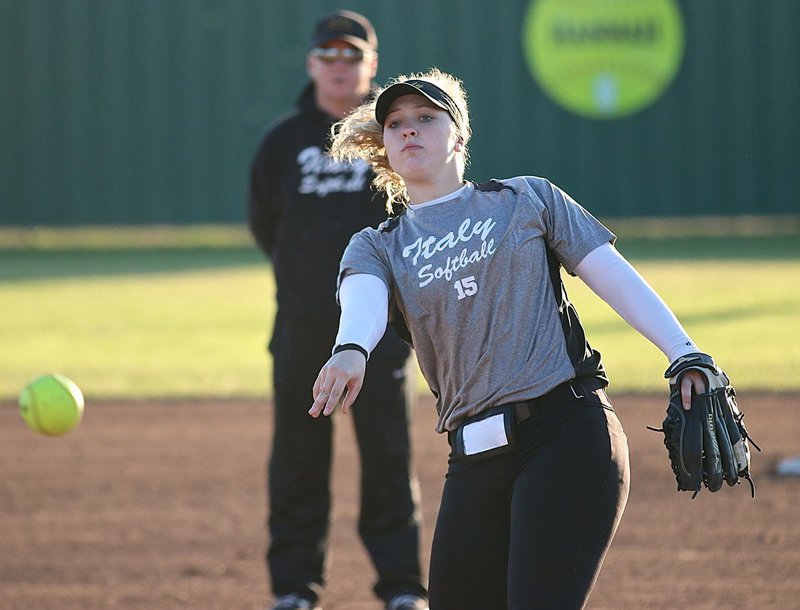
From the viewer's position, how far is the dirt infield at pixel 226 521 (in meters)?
5.48

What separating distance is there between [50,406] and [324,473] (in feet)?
4.07

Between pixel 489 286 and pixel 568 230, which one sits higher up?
pixel 568 230

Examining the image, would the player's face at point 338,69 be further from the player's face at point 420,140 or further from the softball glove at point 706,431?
the softball glove at point 706,431

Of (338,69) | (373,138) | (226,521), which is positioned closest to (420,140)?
(373,138)

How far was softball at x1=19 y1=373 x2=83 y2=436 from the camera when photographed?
559 centimetres

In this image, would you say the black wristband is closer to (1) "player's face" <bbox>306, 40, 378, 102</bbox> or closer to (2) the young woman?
(2) the young woman

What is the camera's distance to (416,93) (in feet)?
11.9

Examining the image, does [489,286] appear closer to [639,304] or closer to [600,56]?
[639,304]

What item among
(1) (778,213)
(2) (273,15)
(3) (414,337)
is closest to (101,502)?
(3) (414,337)

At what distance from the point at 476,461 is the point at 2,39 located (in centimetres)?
2006

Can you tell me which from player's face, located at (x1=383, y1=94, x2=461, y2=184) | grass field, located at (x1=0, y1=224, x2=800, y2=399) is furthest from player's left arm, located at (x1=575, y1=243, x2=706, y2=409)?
grass field, located at (x1=0, y1=224, x2=800, y2=399)

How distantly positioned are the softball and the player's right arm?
96.3 inches

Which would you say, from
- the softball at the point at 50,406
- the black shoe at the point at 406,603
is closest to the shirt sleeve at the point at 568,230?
the black shoe at the point at 406,603

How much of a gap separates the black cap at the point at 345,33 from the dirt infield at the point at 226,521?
236 centimetres
